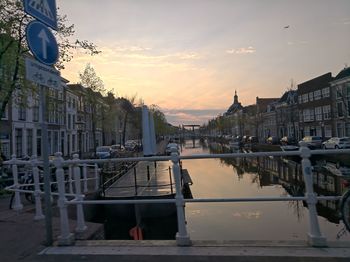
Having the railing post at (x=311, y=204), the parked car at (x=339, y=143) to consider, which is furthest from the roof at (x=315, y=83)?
the railing post at (x=311, y=204)

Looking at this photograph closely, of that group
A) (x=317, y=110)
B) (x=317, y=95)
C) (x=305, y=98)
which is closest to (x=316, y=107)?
(x=317, y=110)

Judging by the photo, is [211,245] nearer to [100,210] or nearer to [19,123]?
[100,210]

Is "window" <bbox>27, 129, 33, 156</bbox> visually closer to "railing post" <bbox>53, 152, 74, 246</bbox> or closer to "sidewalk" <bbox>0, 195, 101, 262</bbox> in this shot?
"sidewalk" <bbox>0, 195, 101, 262</bbox>

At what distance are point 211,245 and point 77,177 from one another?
2.69m

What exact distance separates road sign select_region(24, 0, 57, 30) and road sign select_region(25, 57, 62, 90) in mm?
608

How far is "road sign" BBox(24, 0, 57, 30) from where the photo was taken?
182 inches

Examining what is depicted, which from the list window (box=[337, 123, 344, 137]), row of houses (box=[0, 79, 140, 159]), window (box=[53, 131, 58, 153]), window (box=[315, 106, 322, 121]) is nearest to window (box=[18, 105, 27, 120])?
row of houses (box=[0, 79, 140, 159])

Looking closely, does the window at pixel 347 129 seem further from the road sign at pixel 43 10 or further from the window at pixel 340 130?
the road sign at pixel 43 10

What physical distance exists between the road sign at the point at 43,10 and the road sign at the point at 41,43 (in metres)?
0.11

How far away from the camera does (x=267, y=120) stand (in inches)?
3253

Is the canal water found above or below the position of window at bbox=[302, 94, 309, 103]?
Result: below

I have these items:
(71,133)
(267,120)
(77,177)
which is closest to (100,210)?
(77,177)

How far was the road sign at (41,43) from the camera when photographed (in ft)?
15.1

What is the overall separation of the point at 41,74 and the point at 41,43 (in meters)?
0.42
